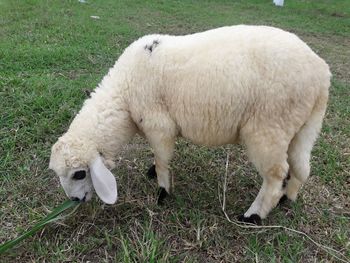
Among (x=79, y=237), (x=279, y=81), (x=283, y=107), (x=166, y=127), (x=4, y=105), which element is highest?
(x=279, y=81)

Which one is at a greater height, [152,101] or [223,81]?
[223,81]

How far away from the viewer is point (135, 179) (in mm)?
3609

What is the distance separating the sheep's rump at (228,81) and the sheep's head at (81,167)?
19.8 inches

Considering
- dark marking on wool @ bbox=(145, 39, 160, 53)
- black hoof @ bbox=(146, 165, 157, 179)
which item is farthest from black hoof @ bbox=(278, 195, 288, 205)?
dark marking on wool @ bbox=(145, 39, 160, 53)

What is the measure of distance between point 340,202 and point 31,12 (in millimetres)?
7576

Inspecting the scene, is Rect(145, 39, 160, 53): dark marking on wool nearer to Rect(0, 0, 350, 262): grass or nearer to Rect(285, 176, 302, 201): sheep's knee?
Rect(0, 0, 350, 262): grass

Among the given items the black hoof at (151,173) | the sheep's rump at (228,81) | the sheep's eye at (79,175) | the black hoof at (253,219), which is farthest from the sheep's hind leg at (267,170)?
the sheep's eye at (79,175)

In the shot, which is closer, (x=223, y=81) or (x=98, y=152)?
(x=223, y=81)

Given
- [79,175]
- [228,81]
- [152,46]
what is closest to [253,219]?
[228,81]

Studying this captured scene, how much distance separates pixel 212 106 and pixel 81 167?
1.07 meters

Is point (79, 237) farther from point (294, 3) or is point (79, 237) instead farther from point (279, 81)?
point (294, 3)

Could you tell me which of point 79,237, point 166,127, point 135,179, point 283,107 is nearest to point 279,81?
point 283,107

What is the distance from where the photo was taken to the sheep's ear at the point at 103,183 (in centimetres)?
282

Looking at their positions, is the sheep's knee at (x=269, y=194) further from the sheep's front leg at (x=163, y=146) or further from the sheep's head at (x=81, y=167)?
the sheep's head at (x=81, y=167)
